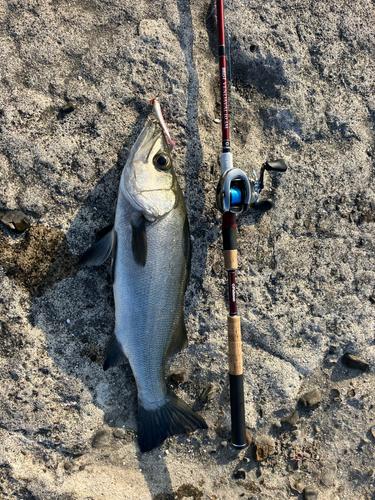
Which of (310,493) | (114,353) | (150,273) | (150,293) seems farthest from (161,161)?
(310,493)

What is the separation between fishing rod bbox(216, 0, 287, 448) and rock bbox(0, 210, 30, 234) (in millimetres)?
1651

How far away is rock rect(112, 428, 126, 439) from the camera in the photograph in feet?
9.88

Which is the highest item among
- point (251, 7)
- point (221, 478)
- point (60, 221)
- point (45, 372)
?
point (251, 7)

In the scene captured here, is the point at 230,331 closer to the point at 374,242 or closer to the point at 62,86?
the point at 374,242

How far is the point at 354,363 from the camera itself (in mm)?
3271

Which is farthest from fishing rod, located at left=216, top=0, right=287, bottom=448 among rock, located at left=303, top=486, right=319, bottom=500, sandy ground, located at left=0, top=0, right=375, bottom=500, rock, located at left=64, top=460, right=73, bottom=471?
rock, located at left=64, top=460, right=73, bottom=471

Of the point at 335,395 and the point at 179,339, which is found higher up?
the point at 179,339

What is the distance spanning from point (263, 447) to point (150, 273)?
194 cm

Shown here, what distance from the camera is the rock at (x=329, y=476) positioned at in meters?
3.18

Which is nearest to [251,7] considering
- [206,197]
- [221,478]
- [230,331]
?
[206,197]

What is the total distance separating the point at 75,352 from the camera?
9.75ft

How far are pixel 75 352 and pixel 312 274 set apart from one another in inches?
90.8

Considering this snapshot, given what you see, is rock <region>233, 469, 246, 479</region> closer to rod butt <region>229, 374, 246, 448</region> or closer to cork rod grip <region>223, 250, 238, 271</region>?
rod butt <region>229, 374, 246, 448</region>

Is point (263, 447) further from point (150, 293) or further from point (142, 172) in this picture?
point (142, 172)
